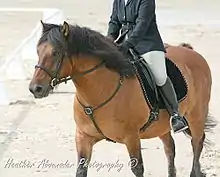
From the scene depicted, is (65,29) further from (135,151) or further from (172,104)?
(172,104)

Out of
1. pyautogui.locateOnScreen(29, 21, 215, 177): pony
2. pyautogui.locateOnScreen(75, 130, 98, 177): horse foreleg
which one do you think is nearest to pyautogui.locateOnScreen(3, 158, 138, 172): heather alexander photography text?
pyautogui.locateOnScreen(29, 21, 215, 177): pony

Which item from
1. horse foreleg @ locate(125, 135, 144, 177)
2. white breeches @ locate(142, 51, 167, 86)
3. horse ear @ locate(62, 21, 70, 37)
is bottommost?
horse foreleg @ locate(125, 135, 144, 177)

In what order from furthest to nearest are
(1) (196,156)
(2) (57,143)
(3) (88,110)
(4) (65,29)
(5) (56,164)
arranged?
(2) (57,143), (5) (56,164), (1) (196,156), (3) (88,110), (4) (65,29)

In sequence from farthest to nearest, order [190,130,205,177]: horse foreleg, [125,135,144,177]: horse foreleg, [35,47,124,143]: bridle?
[190,130,205,177]: horse foreleg, [125,135,144,177]: horse foreleg, [35,47,124,143]: bridle

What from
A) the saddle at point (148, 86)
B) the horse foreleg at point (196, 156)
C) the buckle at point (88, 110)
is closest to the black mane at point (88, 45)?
the saddle at point (148, 86)

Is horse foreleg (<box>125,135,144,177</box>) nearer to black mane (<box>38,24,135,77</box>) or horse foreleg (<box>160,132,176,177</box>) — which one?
black mane (<box>38,24,135,77</box>)

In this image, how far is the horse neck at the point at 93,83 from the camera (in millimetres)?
5746

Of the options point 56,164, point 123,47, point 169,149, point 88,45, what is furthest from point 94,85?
point 56,164

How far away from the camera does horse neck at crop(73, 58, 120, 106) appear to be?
18.9 ft

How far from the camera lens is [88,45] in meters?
5.70

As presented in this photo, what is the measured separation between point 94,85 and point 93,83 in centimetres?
2

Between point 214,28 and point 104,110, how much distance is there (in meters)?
14.6

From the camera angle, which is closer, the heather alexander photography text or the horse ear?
the horse ear

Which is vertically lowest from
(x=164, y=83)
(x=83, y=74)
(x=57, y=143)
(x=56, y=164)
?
(x=57, y=143)
